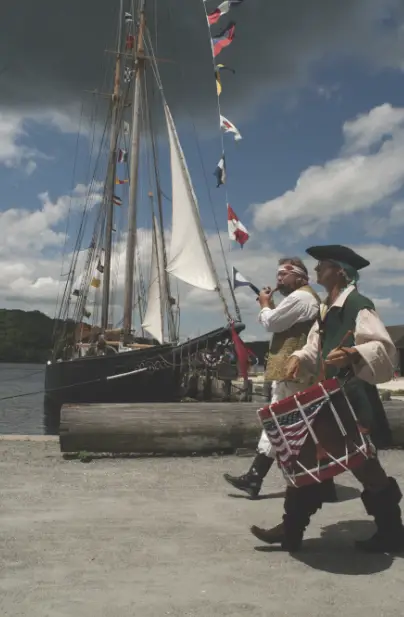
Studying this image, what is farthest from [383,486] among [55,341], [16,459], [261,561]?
[55,341]

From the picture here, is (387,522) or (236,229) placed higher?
(236,229)

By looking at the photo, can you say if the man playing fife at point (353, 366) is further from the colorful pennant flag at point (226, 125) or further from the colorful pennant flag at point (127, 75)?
the colorful pennant flag at point (127, 75)

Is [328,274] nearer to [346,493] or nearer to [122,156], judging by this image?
[346,493]

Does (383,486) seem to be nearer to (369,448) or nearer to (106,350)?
(369,448)

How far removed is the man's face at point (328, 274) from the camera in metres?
3.34

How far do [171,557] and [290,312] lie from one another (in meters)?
1.81

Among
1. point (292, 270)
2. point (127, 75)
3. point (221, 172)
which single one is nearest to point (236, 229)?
point (221, 172)

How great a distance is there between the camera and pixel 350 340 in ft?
10.4

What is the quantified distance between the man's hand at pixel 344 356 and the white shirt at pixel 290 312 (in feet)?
4.04

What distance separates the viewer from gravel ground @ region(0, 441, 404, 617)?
2.53m

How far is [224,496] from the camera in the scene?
4.57 meters

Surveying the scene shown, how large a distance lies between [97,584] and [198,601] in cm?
48

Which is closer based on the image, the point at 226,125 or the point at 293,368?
the point at 293,368

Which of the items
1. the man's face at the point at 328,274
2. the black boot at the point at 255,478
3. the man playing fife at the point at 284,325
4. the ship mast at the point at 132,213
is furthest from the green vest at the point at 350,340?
the ship mast at the point at 132,213
